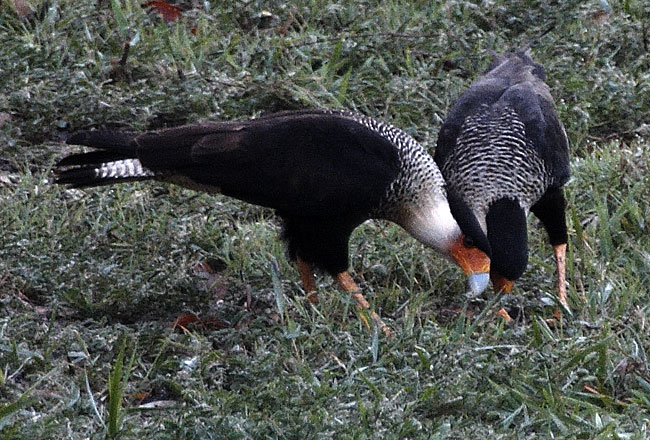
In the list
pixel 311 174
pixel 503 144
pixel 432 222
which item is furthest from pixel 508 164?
pixel 311 174

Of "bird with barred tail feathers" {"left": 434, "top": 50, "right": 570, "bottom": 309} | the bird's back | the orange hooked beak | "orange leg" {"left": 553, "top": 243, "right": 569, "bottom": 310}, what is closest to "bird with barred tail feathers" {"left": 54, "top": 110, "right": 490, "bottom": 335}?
the orange hooked beak

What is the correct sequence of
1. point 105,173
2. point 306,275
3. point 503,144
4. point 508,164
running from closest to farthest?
point 105,173, point 306,275, point 508,164, point 503,144

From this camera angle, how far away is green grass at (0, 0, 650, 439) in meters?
3.73

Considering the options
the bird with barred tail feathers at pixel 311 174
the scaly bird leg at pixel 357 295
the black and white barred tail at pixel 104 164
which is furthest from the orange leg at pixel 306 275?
the black and white barred tail at pixel 104 164

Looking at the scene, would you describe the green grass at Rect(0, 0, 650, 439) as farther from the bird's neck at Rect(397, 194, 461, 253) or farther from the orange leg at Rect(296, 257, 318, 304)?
the bird's neck at Rect(397, 194, 461, 253)

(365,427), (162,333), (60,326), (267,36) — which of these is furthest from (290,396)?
(267,36)

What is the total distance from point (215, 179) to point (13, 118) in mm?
1662

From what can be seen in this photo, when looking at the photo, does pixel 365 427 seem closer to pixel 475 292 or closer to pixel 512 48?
pixel 475 292

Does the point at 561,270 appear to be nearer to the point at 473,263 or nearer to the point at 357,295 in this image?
the point at 473,263

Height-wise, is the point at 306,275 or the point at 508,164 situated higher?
the point at 508,164

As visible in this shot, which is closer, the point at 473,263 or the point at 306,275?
the point at 473,263

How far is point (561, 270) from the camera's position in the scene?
505 cm

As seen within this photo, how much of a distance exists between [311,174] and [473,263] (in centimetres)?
69

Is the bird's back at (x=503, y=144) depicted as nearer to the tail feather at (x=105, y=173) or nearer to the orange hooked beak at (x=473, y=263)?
the orange hooked beak at (x=473, y=263)
